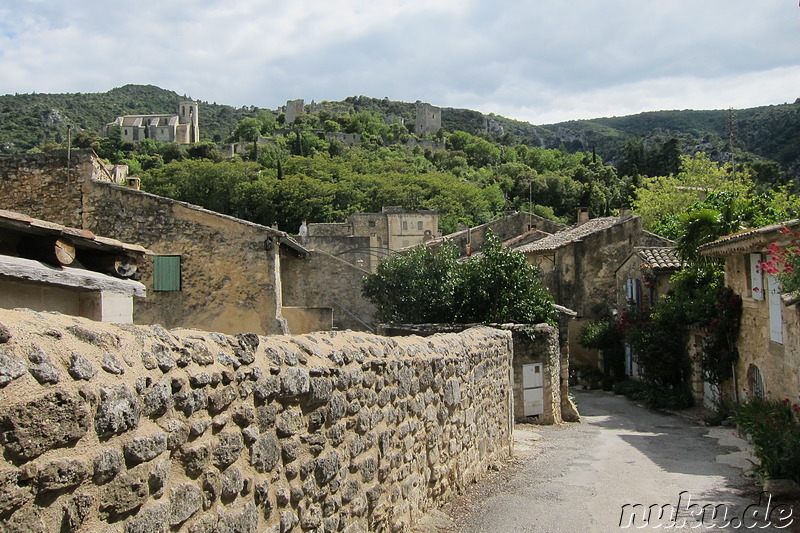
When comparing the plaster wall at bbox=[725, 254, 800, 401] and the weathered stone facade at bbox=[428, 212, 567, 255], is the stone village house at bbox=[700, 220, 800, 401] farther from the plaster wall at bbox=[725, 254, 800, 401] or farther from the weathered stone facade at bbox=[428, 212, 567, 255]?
the weathered stone facade at bbox=[428, 212, 567, 255]

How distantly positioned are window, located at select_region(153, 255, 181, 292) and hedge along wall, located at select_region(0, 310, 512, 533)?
802 cm

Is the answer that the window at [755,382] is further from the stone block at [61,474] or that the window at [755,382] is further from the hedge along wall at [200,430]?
the stone block at [61,474]

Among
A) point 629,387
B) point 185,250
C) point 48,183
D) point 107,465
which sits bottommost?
point 629,387

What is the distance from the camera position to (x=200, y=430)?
342cm

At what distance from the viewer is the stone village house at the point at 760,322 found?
14.9 metres

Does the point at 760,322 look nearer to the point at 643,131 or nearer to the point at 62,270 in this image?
the point at 62,270

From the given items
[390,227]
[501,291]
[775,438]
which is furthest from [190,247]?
[390,227]

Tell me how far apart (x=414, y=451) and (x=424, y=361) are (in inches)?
33.4

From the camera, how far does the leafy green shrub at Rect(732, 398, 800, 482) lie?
10094 millimetres

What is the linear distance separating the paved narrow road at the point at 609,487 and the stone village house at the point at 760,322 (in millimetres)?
1748

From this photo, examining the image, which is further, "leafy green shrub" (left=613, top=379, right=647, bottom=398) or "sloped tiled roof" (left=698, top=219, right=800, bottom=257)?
"leafy green shrub" (left=613, top=379, right=647, bottom=398)

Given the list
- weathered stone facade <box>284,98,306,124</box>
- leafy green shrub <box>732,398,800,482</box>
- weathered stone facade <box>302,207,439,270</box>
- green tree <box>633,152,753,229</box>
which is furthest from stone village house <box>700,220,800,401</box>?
weathered stone facade <box>284,98,306,124</box>

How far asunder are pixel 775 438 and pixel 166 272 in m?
10.4

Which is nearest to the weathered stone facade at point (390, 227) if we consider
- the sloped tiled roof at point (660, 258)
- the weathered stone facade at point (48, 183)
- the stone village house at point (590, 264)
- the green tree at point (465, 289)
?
the stone village house at point (590, 264)
